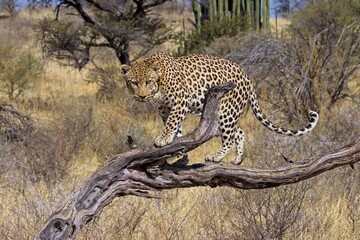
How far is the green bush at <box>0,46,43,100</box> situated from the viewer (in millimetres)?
17906

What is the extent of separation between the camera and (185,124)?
12820 mm

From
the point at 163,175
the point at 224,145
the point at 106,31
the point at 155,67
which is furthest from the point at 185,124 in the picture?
the point at 163,175

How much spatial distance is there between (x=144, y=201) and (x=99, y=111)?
7.94m

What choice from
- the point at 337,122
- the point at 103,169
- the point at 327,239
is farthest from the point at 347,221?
the point at 337,122

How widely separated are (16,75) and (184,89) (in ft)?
43.3

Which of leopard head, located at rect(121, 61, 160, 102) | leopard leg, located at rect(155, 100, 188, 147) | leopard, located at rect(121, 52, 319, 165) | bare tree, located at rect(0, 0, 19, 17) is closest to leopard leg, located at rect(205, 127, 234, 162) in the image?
leopard, located at rect(121, 52, 319, 165)

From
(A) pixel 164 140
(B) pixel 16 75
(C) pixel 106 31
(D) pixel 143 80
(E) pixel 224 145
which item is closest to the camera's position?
(A) pixel 164 140

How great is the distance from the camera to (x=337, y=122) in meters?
10.7

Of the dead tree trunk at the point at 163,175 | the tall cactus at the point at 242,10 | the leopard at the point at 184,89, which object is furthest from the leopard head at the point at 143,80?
the tall cactus at the point at 242,10

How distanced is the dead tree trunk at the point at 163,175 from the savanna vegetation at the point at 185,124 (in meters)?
1.11

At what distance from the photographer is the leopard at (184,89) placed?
5.22m

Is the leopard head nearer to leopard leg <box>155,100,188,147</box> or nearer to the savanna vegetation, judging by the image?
leopard leg <box>155,100,188,147</box>

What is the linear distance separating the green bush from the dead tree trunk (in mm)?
13123

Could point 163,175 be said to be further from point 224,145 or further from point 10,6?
point 10,6
